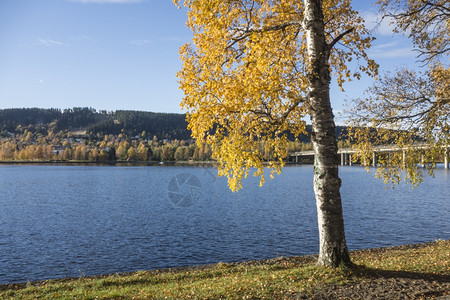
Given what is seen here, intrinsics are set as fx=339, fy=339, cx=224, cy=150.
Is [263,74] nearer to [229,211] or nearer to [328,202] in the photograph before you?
[328,202]

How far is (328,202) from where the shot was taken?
442 inches

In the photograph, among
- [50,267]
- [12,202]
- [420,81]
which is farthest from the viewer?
[12,202]

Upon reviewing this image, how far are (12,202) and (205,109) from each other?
164 feet

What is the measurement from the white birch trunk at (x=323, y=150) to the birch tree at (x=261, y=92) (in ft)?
0.10

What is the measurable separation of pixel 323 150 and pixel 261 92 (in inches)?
113

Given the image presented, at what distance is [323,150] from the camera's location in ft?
37.4

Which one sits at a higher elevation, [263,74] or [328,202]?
[263,74]

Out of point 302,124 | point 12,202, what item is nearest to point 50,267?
point 302,124

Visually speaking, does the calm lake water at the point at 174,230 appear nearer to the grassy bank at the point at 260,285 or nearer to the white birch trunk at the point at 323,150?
the grassy bank at the point at 260,285

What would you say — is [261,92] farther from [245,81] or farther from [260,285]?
[260,285]

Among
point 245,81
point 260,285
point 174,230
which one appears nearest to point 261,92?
point 245,81

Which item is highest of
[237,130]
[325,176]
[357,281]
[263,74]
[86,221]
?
[263,74]

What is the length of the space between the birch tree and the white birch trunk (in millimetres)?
32

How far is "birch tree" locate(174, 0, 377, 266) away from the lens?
1126cm
